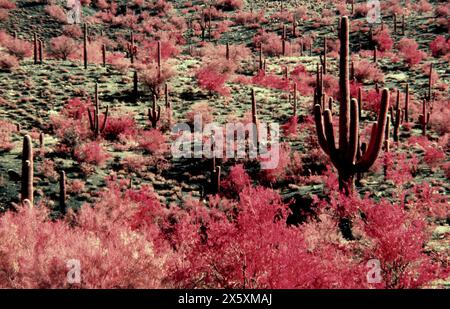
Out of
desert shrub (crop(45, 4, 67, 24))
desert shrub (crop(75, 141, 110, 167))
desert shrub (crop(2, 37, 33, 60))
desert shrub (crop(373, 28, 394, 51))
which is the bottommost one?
desert shrub (crop(75, 141, 110, 167))

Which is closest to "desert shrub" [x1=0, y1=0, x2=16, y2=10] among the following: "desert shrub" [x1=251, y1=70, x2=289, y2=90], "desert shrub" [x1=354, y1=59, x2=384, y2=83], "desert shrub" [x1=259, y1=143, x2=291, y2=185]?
"desert shrub" [x1=251, y1=70, x2=289, y2=90]

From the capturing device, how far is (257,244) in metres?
9.21

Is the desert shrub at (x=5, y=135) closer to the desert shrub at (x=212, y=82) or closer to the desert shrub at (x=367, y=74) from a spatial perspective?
the desert shrub at (x=212, y=82)

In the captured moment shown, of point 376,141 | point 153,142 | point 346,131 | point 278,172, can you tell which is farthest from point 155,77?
point 376,141

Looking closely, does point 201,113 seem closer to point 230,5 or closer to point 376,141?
point 376,141

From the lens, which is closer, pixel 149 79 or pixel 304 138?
pixel 304 138

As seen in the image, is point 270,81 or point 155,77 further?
point 270,81

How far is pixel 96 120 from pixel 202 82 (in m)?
10.4

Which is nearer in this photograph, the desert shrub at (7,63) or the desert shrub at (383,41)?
the desert shrub at (7,63)

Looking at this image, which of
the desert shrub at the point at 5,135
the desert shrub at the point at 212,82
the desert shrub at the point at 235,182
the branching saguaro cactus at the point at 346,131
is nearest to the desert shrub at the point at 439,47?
the desert shrub at the point at 212,82

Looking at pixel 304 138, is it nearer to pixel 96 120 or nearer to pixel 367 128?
pixel 367 128

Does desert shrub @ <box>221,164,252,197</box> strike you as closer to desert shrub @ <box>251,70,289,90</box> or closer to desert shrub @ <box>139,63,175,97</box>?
desert shrub @ <box>139,63,175,97</box>

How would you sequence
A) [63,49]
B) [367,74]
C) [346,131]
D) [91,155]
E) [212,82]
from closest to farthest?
[346,131], [91,155], [212,82], [367,74], [63,49]

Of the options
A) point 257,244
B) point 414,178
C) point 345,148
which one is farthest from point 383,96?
point 414,178
